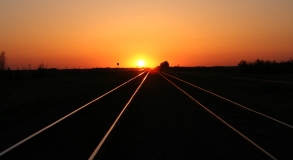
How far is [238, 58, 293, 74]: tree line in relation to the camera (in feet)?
229

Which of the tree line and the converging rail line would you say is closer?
the converging rail line

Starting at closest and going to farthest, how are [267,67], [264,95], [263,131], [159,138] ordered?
[159,138]
[263,131]
[264,95]
[267,67]

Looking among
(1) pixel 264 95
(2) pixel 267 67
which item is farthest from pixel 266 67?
(1) pixel 264 95

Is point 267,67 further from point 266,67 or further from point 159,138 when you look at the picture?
point 159,138

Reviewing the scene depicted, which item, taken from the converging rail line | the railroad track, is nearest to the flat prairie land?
the converging rail line

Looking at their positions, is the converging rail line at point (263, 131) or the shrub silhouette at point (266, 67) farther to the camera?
the shrub silhouette at point (266, 67)

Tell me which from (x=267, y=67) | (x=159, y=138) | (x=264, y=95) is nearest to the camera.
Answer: (x=159, y=138)

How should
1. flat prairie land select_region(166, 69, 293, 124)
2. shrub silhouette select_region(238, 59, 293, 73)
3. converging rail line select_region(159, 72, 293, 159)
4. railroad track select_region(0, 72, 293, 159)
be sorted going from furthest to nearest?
shrub silhouette select_region(238, 59, 293, 73)
flat prairie land select_region(166, 69, 293, 124)
converging rail line select_region(159, 72, 293, 159)
railroad track select_region(0, 72, 293, 159)

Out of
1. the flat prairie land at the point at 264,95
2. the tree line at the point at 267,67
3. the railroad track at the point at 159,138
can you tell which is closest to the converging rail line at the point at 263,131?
the railroad track at the point at 159,138

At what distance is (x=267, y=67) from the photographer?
74125 millimetres

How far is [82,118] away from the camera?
→ 1441 centimetres

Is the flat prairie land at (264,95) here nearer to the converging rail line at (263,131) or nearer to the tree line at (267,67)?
the converging rail line at (263,131)

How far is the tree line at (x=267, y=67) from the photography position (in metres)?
69.8

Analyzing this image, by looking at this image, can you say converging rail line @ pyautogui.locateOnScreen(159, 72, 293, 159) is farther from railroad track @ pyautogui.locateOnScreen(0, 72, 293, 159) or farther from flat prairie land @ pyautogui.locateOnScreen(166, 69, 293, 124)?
flat prairie land @ pyautogui.locateOnScreen(166, 69, 293, 124)
